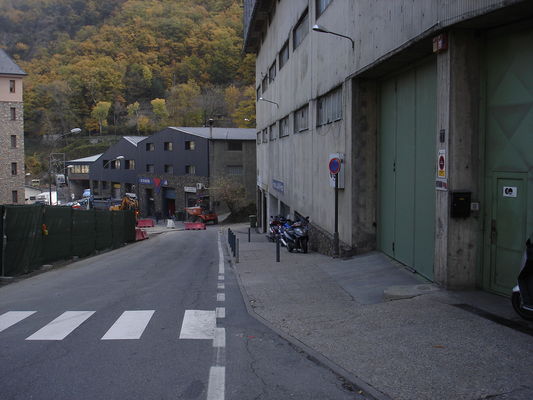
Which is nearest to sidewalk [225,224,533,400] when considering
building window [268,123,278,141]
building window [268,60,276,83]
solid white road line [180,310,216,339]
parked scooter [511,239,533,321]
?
parked scooter [511,239,533,321]

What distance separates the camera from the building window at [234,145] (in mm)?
63250

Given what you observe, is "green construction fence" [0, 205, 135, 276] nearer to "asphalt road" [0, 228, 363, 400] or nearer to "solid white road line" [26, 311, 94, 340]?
"asphalt road" [0, 228, 363, 400]

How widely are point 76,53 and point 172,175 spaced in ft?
263

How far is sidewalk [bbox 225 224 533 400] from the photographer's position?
17.9 feet

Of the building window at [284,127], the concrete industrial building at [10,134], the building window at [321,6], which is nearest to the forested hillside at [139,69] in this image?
the concrete industrial building at [10,134]

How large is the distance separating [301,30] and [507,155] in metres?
16.3

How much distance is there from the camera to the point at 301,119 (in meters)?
23.8

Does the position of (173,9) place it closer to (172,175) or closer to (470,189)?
(172,175)

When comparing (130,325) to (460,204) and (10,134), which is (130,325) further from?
(10,134)

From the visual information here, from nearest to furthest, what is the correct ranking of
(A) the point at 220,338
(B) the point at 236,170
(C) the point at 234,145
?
(A) the point at 220,338 < (C) the point at 234,145 < (B) the point at 236,170

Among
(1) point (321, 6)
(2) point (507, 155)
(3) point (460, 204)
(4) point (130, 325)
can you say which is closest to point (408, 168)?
(3) point (460, 204)

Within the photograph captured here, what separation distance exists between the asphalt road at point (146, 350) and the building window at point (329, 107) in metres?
7.27

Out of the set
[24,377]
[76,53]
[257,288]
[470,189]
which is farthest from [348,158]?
[76,53]

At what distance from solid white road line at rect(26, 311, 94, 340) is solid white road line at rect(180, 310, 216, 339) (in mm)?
1669
